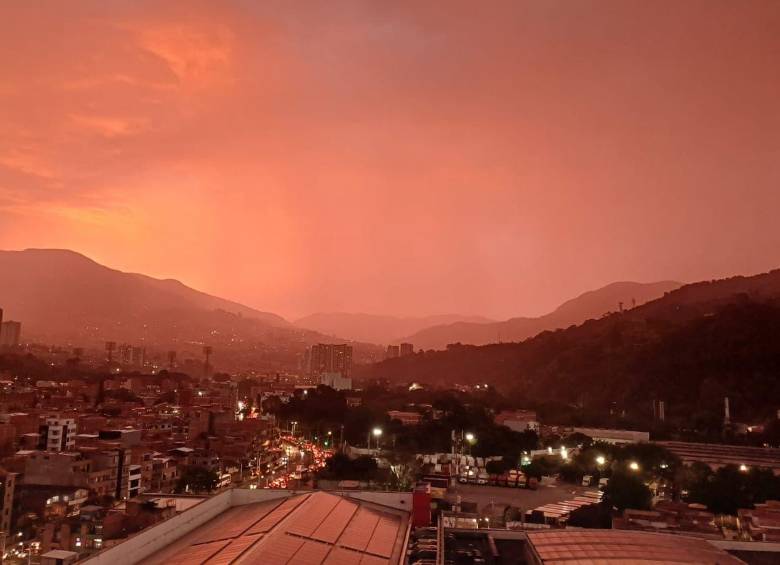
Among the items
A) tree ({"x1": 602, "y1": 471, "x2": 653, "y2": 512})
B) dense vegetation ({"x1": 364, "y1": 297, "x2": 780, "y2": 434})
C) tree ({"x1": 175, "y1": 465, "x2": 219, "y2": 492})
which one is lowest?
tree ({"x1": 175, "y1": 465, "x2": 219, "y2": 492})

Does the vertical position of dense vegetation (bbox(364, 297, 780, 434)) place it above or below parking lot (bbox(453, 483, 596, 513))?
above

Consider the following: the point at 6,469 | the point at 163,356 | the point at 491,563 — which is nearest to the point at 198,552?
the point at 491,563

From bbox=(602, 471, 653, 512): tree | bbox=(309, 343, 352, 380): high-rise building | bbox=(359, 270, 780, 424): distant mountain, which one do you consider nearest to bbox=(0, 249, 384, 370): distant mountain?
bbox=(309, 343, 352, 380): high-rise building

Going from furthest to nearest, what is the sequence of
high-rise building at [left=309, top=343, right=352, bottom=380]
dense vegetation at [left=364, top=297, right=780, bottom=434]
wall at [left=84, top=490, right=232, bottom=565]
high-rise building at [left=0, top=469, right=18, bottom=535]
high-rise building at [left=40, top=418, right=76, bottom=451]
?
1. high-rise building at [left=309, top=343, right=352, bottom=380]
2. dense vegetation at [left=364, top=297, right=780, bottom=434]
3. high-rise building at [left=40, top=418, right=76, bottom=451]
4. high-rise building at [left=0, top=469, right=18, bottom=535]
5. wall at [left=84, top=490, right=232, bottom=565]

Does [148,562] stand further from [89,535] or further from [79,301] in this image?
[79,301]

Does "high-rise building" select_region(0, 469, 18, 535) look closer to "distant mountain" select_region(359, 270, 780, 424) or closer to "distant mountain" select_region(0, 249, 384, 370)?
"distant mountain" select_region(359, 270, 780, 424)

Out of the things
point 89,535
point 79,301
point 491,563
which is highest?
point 79,301

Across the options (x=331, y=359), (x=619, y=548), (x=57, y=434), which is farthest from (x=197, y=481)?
(x=331, y=359)
